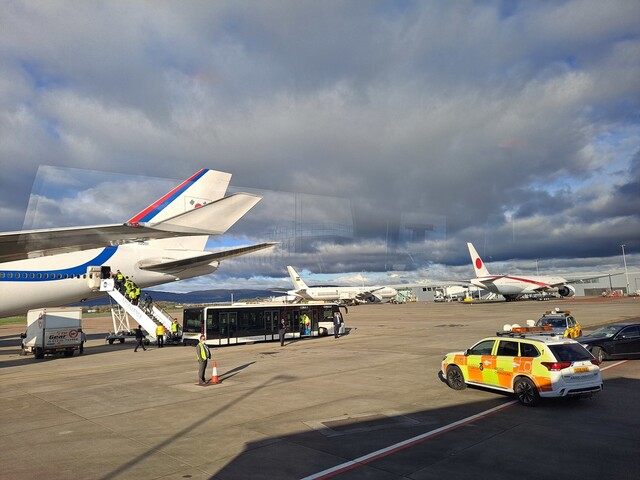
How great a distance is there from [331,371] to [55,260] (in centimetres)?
2279

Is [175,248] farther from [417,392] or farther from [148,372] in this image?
[417,392]

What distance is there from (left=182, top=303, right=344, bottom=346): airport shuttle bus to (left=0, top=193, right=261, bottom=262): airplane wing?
12.7 meters

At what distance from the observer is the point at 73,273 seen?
1209 inches

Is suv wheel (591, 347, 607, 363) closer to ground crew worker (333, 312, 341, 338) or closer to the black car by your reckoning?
the black car

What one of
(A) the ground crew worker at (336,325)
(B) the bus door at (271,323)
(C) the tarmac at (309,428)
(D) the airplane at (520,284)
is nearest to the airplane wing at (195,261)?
(B) the bus door at (271,323)

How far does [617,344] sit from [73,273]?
32.5m

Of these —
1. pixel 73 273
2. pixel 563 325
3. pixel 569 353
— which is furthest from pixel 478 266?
pixel 569 353

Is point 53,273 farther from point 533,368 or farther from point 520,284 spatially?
point 520,284

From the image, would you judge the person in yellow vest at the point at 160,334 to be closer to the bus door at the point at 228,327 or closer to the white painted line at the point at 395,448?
the bus door at the point at 228,327

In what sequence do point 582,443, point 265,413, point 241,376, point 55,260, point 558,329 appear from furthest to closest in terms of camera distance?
point 55,260
point 558,329
point 241,376
point 265,413
point 582,443

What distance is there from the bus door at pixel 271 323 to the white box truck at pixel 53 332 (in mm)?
11912

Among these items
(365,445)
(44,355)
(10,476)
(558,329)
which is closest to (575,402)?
(365,445)

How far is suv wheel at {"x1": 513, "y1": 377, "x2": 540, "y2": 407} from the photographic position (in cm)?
1115

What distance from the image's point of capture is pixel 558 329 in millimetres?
21828
